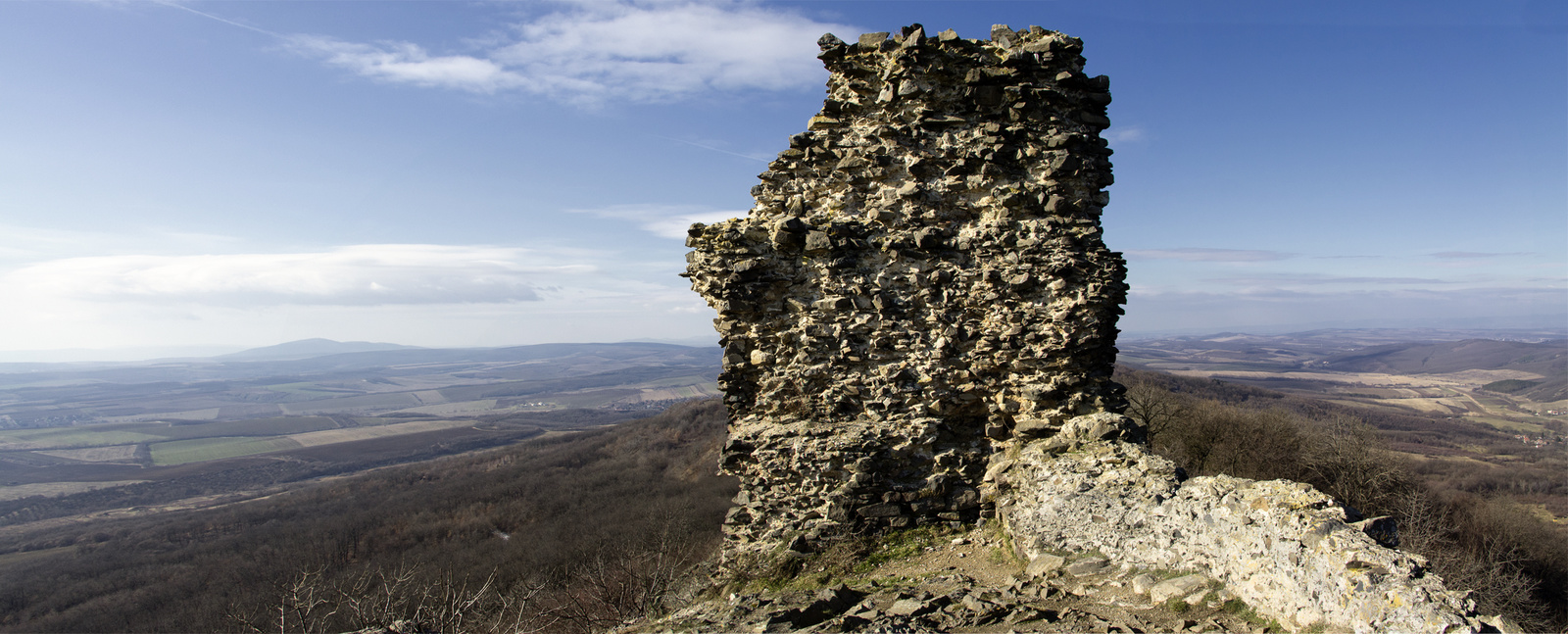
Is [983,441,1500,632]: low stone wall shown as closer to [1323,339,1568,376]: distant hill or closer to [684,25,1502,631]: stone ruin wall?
[684,25,1502,631]: stone ruin wall

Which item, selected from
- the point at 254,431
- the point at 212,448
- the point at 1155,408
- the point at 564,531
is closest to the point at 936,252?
the point at 1155,408

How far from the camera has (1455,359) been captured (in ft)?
502

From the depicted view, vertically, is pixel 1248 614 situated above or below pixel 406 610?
above

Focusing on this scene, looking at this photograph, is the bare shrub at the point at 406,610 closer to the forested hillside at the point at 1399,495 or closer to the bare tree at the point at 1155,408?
the forested hillside at the point at 1399,495

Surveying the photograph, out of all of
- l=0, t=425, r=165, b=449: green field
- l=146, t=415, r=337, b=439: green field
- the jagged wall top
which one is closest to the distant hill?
the jagged wall top

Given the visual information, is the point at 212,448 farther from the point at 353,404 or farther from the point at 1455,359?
the point at 1455,359

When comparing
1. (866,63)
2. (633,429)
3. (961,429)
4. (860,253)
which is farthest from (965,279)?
(633,429)

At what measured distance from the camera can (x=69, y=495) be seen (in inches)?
3056

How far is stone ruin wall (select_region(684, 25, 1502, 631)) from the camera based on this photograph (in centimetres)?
770

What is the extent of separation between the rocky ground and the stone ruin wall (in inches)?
18.3

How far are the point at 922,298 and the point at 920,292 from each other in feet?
0.26

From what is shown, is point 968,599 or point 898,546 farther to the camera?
point 898,546

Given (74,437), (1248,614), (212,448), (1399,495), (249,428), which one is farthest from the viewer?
(249,428)

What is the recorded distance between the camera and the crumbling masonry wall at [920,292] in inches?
306
